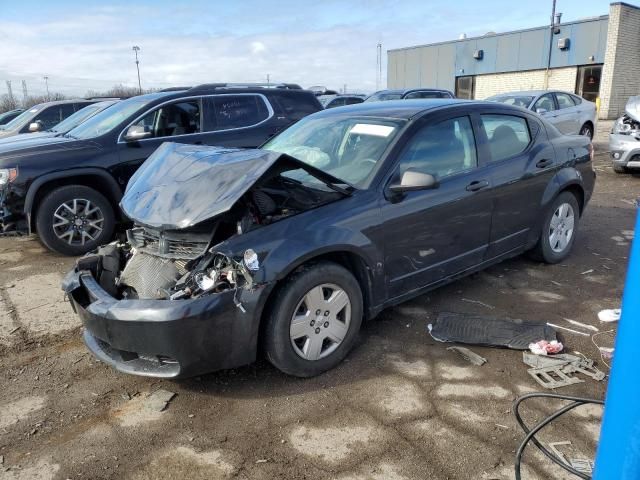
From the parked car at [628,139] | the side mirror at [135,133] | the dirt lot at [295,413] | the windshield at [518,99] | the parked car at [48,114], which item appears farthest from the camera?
the parked car at [48,114]

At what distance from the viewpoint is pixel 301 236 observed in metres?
3.19

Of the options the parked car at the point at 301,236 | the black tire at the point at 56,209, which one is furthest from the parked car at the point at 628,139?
the black tire at the point at 56,209

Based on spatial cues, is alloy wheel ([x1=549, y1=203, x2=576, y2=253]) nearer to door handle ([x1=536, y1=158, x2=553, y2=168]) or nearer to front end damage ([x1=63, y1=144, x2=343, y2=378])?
door handle ([x1=536, y1=158, x2=553, y2=168])

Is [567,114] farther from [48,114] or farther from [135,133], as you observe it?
[48,114]

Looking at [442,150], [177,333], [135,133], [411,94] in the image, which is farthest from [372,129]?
[411,94]

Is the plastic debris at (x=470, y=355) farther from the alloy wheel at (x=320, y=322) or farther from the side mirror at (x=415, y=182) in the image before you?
the side mirror at (x=415, y=182)

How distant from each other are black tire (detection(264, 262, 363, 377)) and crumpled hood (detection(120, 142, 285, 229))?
0.62 metres

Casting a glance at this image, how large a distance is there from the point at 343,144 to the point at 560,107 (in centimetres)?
1061

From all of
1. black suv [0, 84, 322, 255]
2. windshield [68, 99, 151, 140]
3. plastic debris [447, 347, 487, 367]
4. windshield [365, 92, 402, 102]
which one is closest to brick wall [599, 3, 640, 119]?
windshield [365, 92, 402, 102]

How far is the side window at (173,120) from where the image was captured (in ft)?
21.9

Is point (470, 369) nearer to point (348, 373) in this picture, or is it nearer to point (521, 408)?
point (521, 408)

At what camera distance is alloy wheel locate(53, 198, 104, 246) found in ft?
19.5

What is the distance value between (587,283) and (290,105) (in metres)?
4.79

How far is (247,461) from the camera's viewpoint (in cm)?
263
